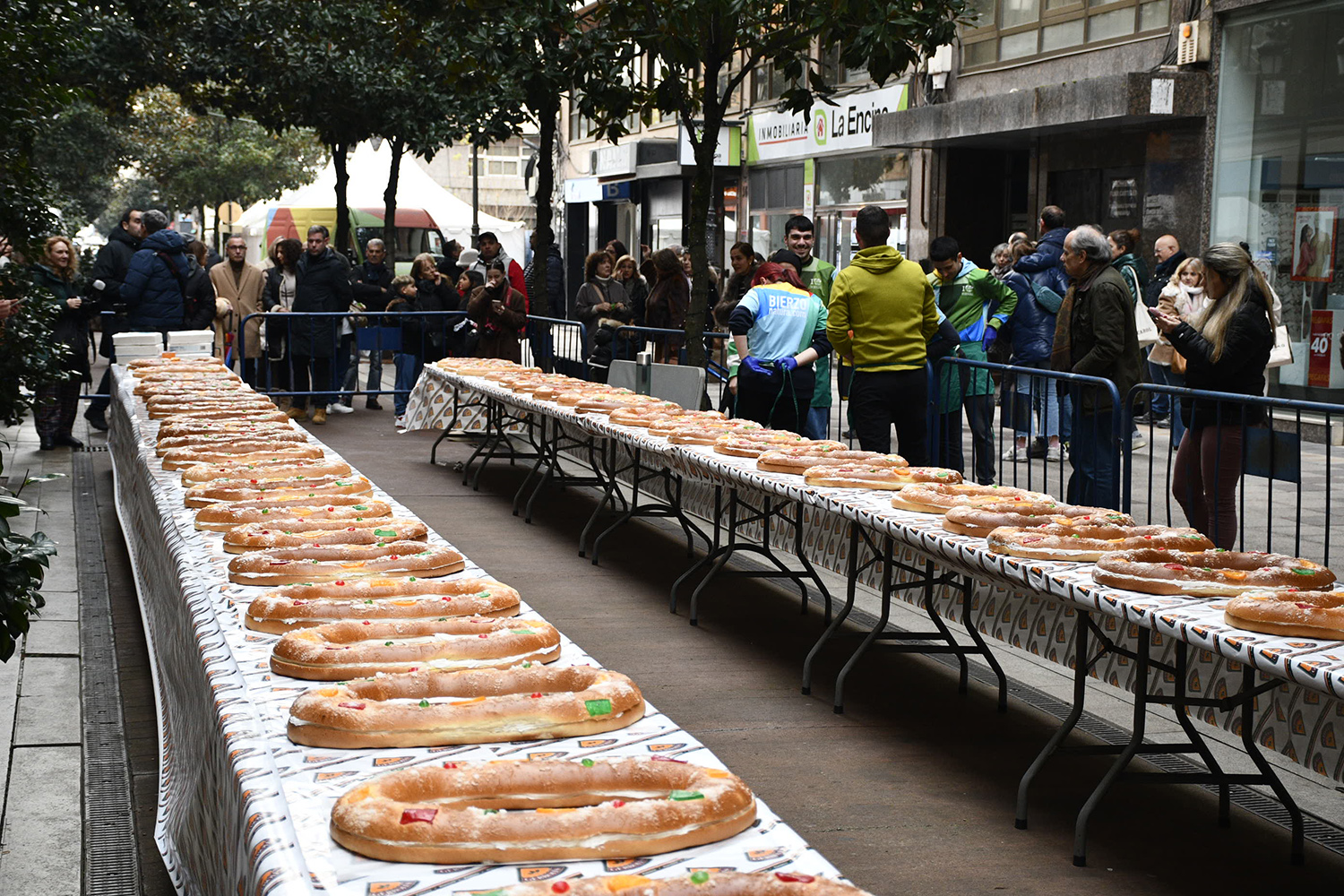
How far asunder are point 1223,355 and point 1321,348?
8.71m

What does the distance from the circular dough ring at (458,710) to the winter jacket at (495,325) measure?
467 inches

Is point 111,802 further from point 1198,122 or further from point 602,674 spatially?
point 1198,122

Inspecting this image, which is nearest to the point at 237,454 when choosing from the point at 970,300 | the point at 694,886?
the point at 694,886

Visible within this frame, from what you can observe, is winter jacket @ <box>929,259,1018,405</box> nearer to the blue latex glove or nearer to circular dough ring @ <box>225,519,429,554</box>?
the blue latex glove

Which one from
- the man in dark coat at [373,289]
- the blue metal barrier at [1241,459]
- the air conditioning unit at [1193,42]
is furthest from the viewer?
the man in dark coat at [373,289]

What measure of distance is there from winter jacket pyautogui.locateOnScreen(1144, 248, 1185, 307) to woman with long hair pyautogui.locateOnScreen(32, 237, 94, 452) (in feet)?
35.4

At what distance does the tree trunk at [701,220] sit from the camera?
11031 mm

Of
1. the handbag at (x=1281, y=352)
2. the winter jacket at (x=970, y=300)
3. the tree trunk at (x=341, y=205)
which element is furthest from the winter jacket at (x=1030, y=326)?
the tree trunk at (x=341, y=205)

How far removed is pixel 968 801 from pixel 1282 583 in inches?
56.7

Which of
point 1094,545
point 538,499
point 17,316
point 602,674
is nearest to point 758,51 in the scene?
point 538,499

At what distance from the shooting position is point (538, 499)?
12.0 m

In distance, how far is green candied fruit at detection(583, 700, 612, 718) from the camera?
291cm

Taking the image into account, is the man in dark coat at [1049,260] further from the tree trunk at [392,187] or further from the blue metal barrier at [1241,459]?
the tree trunk at [392,187]

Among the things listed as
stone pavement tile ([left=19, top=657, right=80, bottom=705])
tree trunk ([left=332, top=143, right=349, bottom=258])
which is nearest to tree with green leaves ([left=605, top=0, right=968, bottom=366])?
stone pavement tile ([left=19, top=657, right=80, bottom=705])
